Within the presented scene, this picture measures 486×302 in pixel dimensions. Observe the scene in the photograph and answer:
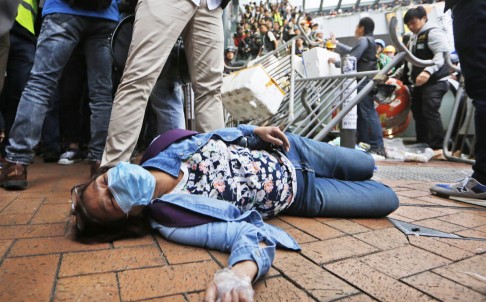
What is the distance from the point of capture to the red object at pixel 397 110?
213 inches

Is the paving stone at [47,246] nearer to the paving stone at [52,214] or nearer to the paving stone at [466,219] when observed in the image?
the paving stone at [52,214]

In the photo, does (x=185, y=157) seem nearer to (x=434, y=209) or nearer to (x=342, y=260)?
(x=342, y=260)

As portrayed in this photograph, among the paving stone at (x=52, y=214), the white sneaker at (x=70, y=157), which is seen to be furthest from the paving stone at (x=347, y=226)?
the white sneaker at (x=70, y=157)

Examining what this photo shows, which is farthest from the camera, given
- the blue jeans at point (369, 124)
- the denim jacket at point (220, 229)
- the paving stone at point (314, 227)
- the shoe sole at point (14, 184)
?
the blue jeans at point (369, 124)

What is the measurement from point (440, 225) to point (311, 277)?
0.98 m

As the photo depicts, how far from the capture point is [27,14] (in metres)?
2.77

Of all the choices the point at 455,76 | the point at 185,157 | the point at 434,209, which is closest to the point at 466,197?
the point at 434,209

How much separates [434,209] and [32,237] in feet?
6.74

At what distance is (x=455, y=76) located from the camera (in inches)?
217

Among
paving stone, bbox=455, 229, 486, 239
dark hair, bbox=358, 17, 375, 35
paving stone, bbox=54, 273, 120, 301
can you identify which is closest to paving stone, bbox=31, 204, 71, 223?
paving stone, bbox=54, 273, 120, 301

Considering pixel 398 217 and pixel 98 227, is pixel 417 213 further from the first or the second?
pixel 98 227

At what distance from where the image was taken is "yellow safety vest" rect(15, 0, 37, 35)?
8.87 feet

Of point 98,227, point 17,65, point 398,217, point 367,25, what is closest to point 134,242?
point 98,227

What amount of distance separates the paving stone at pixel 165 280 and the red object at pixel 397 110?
500 cm
